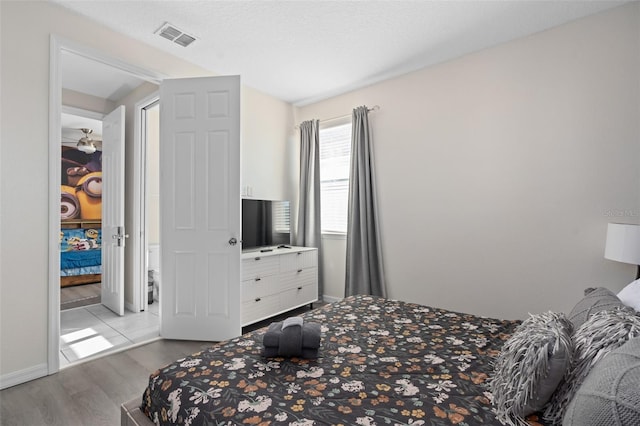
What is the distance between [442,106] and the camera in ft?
10.6

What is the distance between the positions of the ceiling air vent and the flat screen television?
1.63 meters

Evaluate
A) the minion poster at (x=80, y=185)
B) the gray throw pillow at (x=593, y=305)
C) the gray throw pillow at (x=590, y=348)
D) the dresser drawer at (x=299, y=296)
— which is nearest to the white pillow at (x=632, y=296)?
the gray throw pillow at (x=593, y=305)

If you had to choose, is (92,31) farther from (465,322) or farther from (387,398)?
(465,322)

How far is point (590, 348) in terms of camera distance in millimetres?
963

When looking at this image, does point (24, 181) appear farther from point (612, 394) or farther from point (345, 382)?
point (612, 394)

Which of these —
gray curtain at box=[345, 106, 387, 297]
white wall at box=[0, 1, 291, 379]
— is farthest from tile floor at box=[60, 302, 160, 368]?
gray curtain at box=[345, 106, 387, 297]

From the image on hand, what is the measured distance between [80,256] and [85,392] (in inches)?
150

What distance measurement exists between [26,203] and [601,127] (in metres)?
4.31

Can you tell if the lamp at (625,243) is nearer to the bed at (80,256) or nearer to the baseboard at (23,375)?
the baseboard at (23,375)

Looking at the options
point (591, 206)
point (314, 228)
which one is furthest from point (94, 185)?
point (591, 206)

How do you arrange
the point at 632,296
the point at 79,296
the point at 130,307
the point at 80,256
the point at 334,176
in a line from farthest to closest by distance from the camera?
the point at 80,256 → the point at 79,296 → the point at 334,176 → the point at 130,307 → the point at 632,296

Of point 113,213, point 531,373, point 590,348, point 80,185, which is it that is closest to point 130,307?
point 113,213

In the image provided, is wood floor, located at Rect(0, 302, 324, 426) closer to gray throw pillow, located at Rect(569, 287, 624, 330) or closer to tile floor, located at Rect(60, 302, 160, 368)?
tile floor, located at Rect(60, 302, 160, 368)

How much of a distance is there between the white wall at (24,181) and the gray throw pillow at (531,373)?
2.92m
